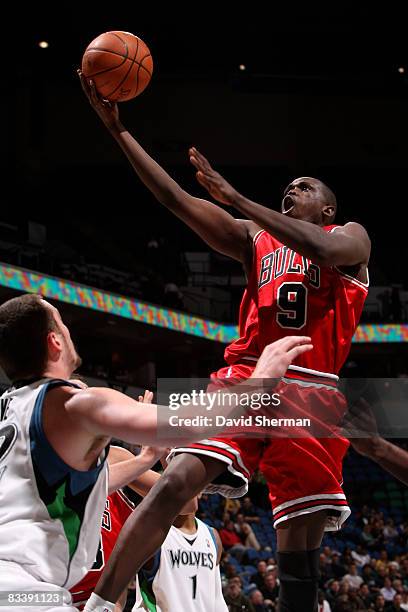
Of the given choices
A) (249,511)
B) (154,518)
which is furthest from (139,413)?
(249,511)

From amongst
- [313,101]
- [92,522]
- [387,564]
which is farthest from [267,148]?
[92,522]

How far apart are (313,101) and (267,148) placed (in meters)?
1.61

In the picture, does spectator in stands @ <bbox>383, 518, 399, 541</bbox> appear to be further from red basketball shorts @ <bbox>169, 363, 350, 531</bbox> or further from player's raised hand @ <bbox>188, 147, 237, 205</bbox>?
player's raised hand @ <bbox>188, 147, 237, 205</bbox>

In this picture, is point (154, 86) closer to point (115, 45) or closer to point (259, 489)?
point (259, 489)

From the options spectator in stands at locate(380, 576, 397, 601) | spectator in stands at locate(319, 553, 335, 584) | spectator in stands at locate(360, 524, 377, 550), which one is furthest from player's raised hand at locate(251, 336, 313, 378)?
spectator in stands at locate(360, 524, 377, 550)

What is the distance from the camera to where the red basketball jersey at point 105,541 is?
448cm

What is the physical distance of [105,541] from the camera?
16.0ft

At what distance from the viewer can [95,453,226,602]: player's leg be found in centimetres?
321

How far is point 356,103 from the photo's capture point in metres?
21.4

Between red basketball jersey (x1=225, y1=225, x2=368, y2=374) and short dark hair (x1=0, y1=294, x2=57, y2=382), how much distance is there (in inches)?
52.7

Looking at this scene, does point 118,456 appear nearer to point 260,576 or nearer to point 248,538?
point 260,576

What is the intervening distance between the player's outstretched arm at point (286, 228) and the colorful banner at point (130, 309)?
12998 mm

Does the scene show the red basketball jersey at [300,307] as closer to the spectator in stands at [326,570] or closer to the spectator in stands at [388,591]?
the spectator in stands at [388,591]

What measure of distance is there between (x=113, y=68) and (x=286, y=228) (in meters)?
1.21
